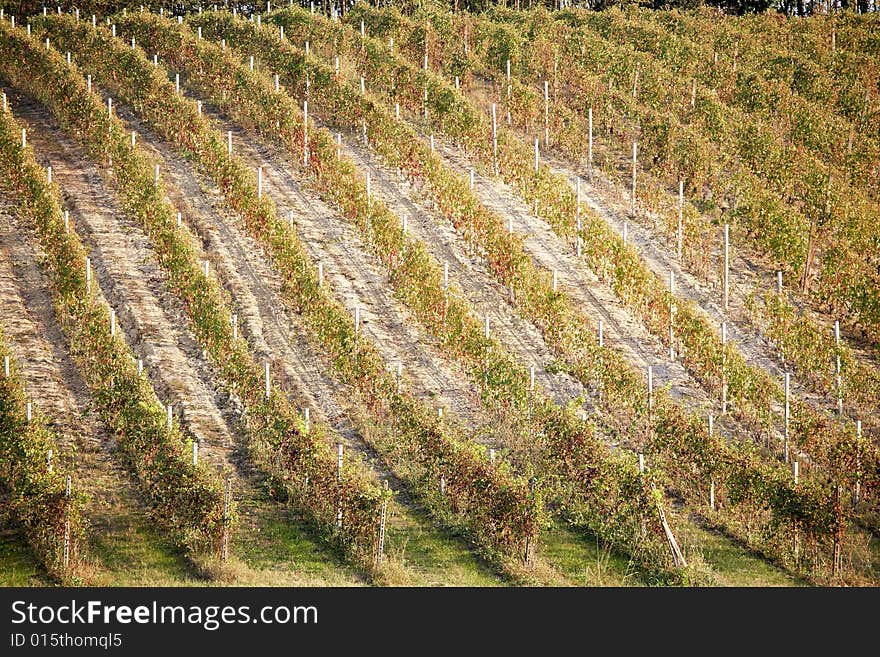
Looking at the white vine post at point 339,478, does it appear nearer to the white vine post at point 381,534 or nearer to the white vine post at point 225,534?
the white vine post at point 381,534

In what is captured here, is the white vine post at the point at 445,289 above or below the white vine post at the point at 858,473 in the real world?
above

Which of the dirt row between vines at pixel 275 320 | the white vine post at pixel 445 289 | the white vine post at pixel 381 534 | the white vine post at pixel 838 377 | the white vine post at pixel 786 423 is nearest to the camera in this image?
the white vine post at pixel 381 534

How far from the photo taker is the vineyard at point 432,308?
18.9 m

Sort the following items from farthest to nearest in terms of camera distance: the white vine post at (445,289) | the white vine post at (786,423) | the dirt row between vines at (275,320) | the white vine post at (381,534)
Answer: the white vine post at (445,289) < the white vine post at (786,423) < the dirt row between vines at (275,320) < the white vine post at (381,534)

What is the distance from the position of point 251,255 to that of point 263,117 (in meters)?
9.27

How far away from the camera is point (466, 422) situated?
23.0 m

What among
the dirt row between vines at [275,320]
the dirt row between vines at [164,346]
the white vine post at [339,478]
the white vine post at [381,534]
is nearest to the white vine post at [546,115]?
the dirt row between vines at [275,320]

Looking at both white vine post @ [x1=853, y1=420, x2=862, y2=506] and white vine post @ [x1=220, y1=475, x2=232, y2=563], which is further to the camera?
white vine post @ [x1=853, y1=420, x2=862, y2=506]

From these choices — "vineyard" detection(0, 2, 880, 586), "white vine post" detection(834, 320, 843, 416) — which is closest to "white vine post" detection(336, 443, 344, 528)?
"vineyard" detection(0, 2, 880, 586)

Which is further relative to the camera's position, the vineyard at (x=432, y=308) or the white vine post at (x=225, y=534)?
the vineyard at (x=432, y=308)

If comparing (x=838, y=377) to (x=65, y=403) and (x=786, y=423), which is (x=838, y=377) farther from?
(x=65, y=403)

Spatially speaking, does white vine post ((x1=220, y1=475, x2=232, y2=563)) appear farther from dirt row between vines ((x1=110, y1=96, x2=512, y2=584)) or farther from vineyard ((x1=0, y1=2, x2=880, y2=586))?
dirt row between vines ((x1=110, y1=96, x2=512, y2=584))

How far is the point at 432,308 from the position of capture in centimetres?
2623

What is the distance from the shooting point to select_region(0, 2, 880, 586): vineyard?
62.0 ft
